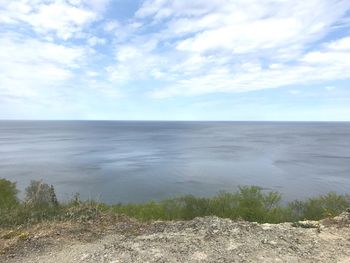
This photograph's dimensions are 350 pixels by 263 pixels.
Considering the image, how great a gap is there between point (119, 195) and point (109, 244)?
4107cm

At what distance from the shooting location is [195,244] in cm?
971

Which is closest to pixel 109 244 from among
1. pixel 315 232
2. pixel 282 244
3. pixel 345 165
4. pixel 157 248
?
pixel 157 248

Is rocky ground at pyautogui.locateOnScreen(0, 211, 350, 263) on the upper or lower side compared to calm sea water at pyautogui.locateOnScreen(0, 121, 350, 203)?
upper

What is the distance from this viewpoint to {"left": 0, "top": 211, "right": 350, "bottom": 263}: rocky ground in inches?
353

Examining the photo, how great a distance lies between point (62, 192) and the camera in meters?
50.6

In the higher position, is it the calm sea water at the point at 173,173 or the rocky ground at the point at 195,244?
the rocky ground at the point at 195,244

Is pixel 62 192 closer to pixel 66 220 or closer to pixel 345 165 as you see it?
pixel 66 220

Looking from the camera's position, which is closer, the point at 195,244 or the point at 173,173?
the point at 195,244

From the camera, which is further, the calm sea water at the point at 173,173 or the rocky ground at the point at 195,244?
the calm sea water at the point at 173,173

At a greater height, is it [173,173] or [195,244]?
[195,244]

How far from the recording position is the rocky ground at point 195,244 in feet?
29.4

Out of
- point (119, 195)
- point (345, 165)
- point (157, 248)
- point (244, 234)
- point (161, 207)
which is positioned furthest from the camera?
point (345, 165)

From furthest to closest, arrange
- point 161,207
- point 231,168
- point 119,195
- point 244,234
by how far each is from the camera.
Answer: point 231,168, point 119,195, point 161,207, point 244,234

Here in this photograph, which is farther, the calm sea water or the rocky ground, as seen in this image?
the calm sea water
